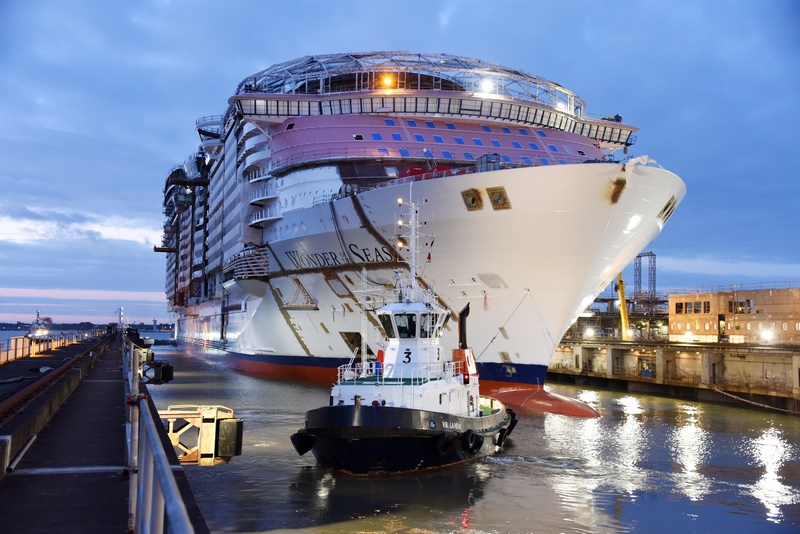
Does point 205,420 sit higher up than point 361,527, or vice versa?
point 205,420

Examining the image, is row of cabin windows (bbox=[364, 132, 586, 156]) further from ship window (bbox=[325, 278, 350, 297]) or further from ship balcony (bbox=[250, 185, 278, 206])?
ship window (bbox=[325, 278, 350, 297])

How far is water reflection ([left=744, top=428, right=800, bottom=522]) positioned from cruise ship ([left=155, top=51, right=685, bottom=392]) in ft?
27.4

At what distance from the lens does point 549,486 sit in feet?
61.9

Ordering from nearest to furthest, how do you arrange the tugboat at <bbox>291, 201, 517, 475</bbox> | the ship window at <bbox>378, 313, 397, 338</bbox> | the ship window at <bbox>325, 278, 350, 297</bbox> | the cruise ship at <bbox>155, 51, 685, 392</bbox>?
1. the tugboat at <bbox>291, 201, 517, 475</bbox>
2. the ship window at <bbox>378, 313, 397, 338</bbox>
3. the cruise ship at <bbox>155, 51, 685, 392</bbox>
4. the ship window at <bbox>325, 278, 350, 297</bbox>

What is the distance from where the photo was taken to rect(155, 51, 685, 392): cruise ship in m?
27.4

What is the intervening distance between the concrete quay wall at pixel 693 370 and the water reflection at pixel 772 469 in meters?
8.29

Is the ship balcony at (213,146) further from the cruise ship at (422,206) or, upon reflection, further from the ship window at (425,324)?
the ship window at (425,324)

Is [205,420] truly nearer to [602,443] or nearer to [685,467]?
[685,467]

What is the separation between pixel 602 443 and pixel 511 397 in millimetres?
5820

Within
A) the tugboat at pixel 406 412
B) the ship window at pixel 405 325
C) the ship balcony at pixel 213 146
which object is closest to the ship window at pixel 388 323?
the tugboat at pixel 406 412

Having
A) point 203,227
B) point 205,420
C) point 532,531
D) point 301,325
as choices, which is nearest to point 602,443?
point 532,531

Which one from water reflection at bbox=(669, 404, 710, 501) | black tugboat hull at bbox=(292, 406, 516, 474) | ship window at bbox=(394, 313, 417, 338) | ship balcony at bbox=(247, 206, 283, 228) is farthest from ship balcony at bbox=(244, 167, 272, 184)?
water reflection at bbox=(669, 404, 710, 501)

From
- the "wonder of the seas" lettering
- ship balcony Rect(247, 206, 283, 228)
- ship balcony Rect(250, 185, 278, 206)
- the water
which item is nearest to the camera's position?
the water

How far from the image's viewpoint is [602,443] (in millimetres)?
25422
